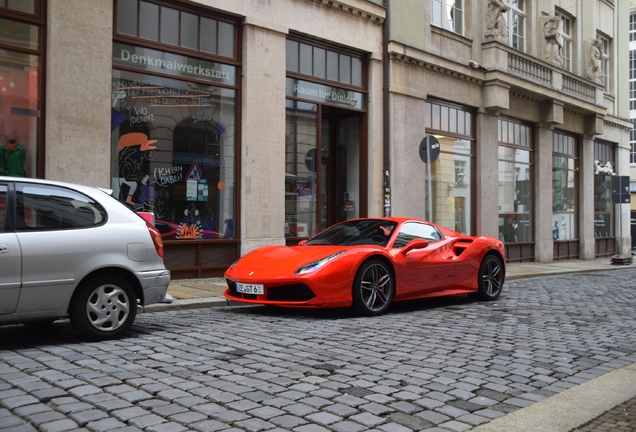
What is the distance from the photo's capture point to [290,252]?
8.55 meters

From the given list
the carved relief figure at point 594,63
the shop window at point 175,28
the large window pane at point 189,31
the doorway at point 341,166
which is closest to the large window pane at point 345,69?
the doorway at point 341,166

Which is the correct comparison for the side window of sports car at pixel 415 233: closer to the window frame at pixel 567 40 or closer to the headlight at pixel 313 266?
the headlight at pixel 313 266

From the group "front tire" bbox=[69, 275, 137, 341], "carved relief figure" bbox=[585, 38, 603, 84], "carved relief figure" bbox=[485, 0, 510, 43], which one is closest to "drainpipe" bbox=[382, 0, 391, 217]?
"carved relief figure" bbox=[485, 0, 510, 43]

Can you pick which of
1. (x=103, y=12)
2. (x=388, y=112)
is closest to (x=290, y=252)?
(x=103, y=12)

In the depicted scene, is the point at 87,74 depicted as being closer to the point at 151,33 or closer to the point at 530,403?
the point at 151,33

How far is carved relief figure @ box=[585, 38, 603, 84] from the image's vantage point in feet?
83.2

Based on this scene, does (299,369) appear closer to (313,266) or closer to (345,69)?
(313,266)

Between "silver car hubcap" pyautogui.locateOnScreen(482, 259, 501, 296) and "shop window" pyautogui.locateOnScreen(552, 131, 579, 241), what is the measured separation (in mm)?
13865

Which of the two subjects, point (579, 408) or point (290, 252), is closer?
point (579, 408)

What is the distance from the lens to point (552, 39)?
74.2 feet

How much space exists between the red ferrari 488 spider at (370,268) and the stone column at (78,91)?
3390mm

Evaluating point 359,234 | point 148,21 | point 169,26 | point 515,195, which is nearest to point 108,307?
point 359,234

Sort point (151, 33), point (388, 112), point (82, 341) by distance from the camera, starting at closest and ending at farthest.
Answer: point (82, 341) < point (151, 33) < point (388, 112)

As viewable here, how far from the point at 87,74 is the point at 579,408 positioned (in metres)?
9.01
